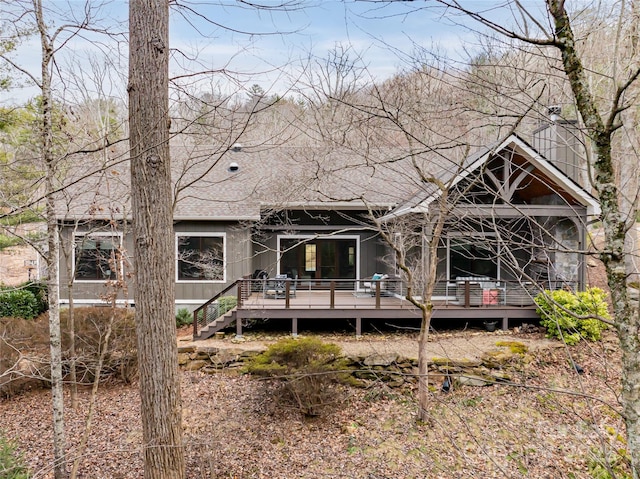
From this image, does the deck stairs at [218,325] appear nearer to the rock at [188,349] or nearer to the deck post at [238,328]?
the deck post at [238,328]

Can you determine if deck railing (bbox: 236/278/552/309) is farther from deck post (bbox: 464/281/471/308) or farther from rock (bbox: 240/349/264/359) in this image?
rock (bbox: 240/349/264/359)

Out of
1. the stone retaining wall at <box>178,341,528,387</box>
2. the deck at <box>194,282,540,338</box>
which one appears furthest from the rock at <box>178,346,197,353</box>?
the deck at <box>194,282,540,338</box>

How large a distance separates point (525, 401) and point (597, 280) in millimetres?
10398

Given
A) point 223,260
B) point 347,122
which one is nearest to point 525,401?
point 347,122

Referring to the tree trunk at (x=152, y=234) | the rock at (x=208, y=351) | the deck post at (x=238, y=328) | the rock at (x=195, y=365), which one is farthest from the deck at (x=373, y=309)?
the tree trunk at (x=152, y=234)

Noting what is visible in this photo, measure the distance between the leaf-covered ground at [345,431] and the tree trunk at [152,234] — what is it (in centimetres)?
144

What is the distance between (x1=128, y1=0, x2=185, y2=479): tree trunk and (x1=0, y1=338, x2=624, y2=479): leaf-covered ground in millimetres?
1445

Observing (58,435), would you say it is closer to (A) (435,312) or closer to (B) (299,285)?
(A) (435,312)

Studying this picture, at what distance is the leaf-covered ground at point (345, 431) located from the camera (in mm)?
6043

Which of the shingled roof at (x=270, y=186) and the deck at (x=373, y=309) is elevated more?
the shingled roof at (x=270, y=186)

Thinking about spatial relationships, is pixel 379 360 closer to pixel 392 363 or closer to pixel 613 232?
pixel 392 363

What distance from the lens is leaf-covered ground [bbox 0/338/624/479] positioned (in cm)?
604

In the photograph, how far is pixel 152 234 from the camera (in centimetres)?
A: 446

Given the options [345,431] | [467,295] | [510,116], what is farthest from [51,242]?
[467,295]
